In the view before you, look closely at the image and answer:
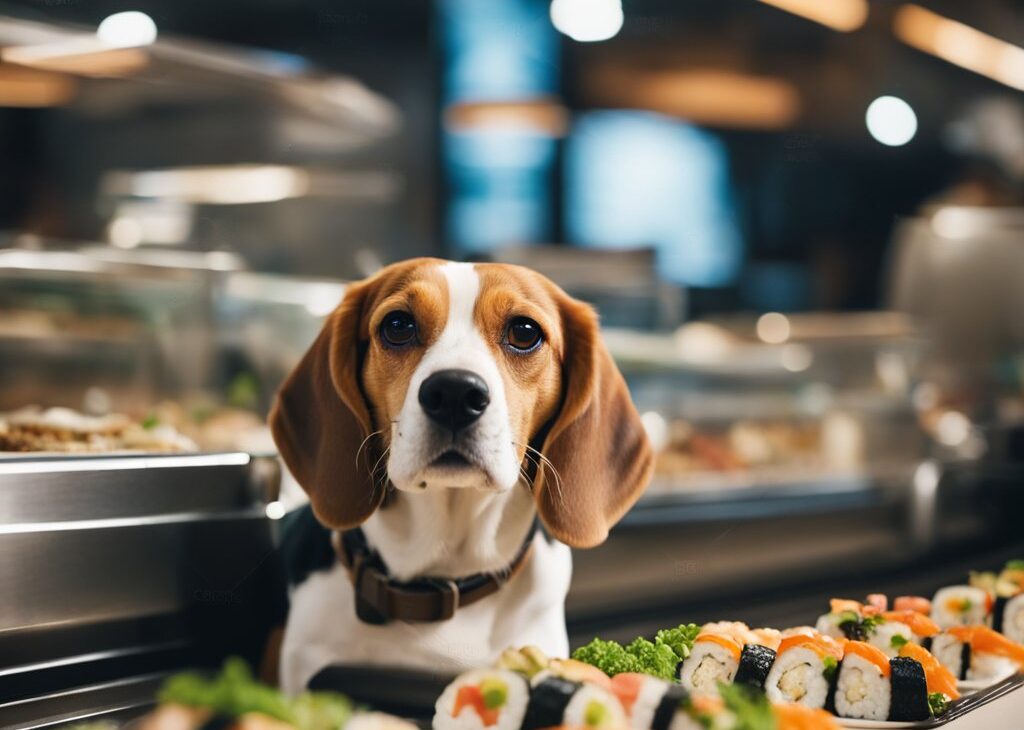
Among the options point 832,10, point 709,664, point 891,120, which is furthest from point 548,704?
point 891,120

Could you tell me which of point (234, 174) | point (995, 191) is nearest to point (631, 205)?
point (995, 191)

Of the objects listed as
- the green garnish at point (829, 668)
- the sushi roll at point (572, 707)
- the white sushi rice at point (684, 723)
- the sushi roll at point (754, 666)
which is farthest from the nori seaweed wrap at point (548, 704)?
the green garnish at point (829, 668)

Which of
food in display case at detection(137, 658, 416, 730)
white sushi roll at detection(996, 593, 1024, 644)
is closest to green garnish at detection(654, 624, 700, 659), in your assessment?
food in display case at detection(137, 658, 416, 730)

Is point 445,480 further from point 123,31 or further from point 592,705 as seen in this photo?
point 123,31

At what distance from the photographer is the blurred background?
1.37 metres

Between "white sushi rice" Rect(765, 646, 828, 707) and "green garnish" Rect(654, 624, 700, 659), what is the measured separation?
112 mm

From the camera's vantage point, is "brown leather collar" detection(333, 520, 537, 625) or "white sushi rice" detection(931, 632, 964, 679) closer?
"brown leather collar" detection(333, 520, 537, 625)

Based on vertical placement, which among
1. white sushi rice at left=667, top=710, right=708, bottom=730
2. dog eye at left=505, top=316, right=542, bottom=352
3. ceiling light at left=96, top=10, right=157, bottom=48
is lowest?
white sushi rice at left=667, top=710, right=708, bottom=730

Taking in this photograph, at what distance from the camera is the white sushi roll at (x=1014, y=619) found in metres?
1.77

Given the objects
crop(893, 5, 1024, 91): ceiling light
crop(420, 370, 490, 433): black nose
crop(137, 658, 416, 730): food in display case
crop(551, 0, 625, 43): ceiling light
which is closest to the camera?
crop(137, 658, 416, 730): food in display case

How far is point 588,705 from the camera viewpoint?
41.8 inches

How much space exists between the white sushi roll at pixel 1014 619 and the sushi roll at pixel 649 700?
0.93 metres

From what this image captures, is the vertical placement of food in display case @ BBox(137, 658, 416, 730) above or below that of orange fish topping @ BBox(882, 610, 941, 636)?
above

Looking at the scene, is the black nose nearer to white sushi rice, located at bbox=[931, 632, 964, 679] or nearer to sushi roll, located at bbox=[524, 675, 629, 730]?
sushi roll, located at bbox=[524, 675, 629, 730]
